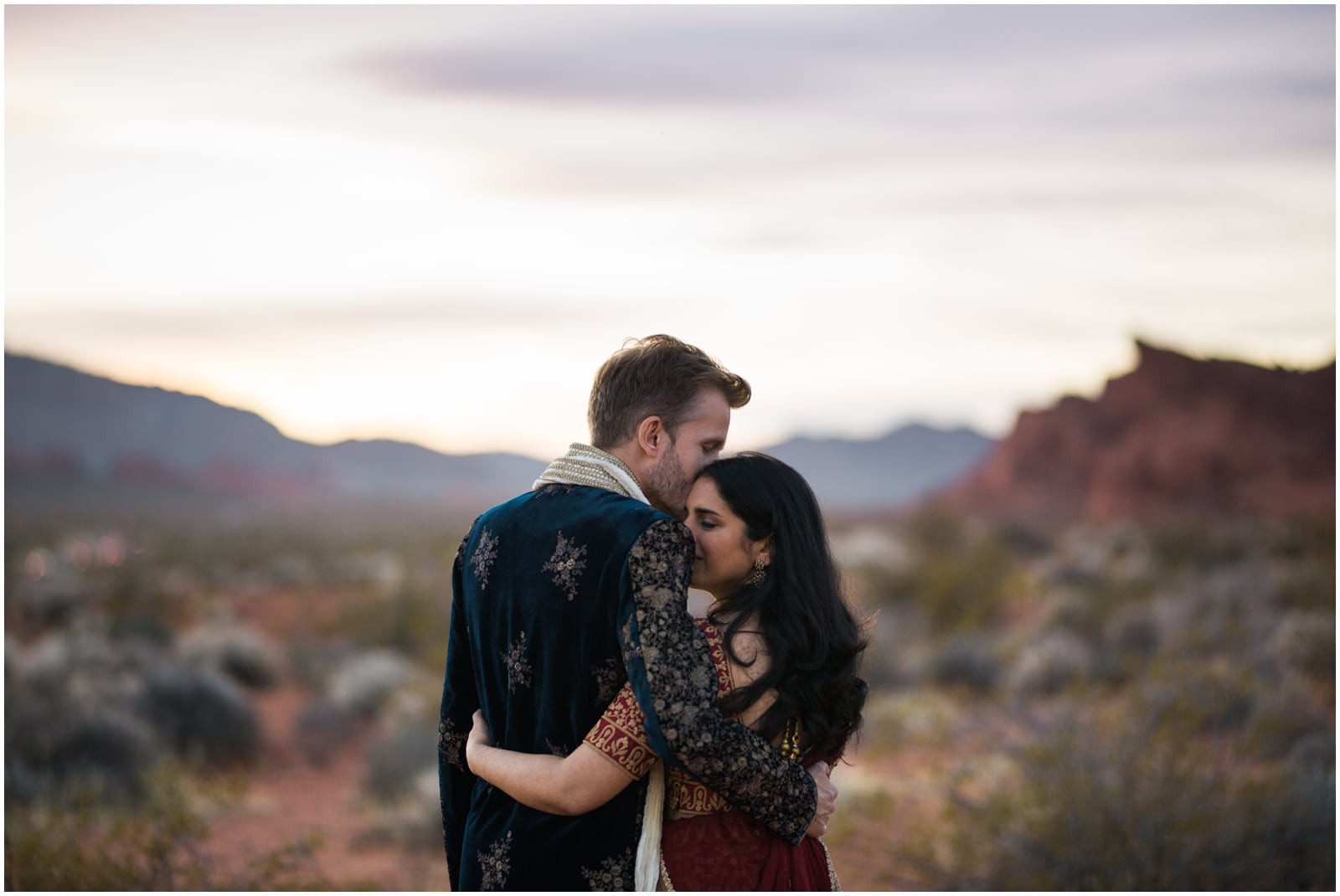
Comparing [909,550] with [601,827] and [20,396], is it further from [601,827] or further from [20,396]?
[20,396]

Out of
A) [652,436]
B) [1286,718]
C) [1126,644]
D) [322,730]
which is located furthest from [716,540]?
[1126,644]

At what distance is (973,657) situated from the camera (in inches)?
538

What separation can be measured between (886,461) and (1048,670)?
82.2 m

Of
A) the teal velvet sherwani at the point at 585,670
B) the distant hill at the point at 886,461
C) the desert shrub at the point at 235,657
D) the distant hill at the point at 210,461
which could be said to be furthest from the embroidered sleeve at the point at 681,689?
the distant hill at the point at 886,461

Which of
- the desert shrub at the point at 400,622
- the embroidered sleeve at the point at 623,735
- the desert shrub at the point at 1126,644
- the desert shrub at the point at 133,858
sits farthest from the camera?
the desert shrub at the point at 400,622

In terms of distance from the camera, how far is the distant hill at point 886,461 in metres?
90.0

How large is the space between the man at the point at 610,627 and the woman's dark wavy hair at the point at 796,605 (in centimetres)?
12

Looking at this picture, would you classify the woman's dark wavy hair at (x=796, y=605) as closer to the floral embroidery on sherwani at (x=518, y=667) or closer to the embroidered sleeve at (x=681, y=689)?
the embroidered sleeve at (x=681, y=689)

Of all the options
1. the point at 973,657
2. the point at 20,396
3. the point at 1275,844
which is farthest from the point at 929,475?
the point at 1275,844

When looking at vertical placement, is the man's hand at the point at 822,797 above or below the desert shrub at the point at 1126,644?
above

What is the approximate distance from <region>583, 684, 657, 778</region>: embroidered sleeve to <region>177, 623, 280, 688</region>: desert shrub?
12478mm

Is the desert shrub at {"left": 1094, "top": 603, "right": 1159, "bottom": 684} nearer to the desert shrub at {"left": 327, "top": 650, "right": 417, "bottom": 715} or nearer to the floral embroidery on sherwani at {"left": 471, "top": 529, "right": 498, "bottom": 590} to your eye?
the desert shrub at {"left": 327, "top": 650, "right": 417, "bottom": 715}

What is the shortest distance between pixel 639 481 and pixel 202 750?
9.65 m

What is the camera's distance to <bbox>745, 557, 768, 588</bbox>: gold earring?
279cm
